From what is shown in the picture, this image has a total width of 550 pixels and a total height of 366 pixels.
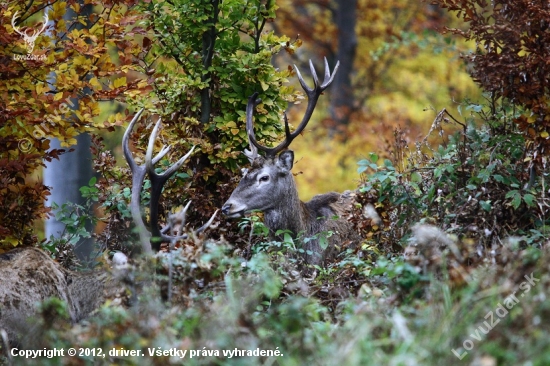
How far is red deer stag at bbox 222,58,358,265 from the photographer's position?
729cm

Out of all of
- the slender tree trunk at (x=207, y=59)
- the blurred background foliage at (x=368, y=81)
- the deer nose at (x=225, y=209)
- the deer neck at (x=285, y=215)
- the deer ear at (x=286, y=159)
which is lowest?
the deer nose at (x=225, y=209)

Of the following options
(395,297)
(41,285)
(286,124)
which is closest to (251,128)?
(286,124)

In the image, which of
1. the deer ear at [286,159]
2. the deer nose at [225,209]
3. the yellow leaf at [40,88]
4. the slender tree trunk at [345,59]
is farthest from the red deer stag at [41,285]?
the slender tree trunk at [345,59]

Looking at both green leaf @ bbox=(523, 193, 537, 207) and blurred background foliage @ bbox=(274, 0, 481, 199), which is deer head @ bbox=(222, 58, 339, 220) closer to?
green leaf @ bbox=(523, 193, 537, 207)

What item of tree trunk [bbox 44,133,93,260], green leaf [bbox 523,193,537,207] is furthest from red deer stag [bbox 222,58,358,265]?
tree trunk [bbox 44,133,93,260]

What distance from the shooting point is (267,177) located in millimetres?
7520

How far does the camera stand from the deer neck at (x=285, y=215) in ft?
25.0

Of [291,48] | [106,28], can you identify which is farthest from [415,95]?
[106,28]

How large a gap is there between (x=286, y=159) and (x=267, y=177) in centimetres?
27

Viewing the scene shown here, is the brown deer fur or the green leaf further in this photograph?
the brown deer fur

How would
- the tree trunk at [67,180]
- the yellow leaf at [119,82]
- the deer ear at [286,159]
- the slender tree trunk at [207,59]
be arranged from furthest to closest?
the tree trunk at [67,180]
the deer ear at [286,159]
the slender tree trunk at [207,59]
the yellow leaf at [119,82]

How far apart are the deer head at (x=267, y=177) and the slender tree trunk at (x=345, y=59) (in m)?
10.5

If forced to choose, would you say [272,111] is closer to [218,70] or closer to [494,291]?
[218,70]

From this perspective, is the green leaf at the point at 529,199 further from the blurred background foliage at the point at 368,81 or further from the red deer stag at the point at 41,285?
the blurred background foliage at the point at 368,81
